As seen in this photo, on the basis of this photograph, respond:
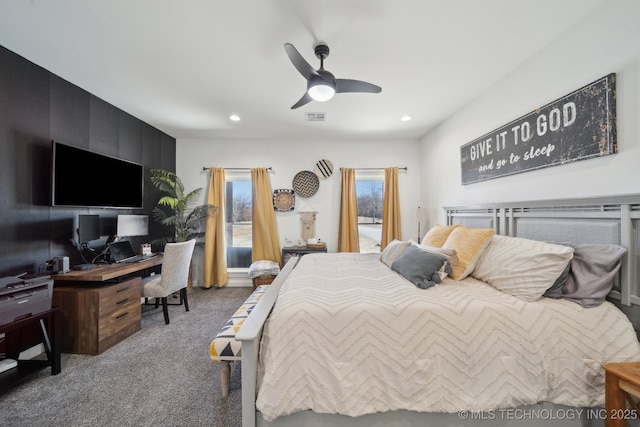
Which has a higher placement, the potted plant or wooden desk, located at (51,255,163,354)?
the potted plant

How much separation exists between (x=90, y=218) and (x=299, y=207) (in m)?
2.75

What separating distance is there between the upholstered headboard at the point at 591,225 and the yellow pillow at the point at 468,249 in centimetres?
38

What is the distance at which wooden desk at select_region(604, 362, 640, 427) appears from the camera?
1.05 meters

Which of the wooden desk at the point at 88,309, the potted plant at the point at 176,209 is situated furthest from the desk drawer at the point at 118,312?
the potted plant at the point at 176,209

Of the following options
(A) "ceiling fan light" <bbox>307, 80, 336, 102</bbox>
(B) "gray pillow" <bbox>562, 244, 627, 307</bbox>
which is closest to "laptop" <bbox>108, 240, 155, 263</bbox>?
(A) "ceiling fan light" <bbox>307, 80, 336, 102</bbox>

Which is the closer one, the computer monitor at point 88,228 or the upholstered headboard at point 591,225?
the upholstered headboard at point 591,225

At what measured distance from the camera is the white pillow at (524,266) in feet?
4.69

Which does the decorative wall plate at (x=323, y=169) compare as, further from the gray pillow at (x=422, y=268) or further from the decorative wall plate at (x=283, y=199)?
the gray pillow at (x=422, y=268)

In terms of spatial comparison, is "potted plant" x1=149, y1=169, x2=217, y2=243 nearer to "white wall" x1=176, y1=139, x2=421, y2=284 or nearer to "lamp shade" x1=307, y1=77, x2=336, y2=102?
"white wall" x1=176, y1=139, x2=421, y2=284

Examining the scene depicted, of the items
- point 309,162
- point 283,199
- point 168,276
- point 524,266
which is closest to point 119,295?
point 168,276

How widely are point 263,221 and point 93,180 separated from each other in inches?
87.0

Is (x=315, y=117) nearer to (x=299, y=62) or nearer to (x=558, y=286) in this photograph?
(x=299, y=62)

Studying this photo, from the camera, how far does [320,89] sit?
1.86 m

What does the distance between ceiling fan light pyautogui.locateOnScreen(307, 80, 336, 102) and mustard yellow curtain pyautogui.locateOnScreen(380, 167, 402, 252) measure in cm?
254
